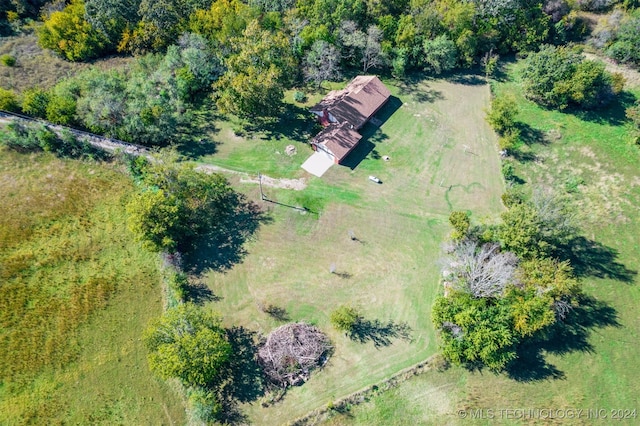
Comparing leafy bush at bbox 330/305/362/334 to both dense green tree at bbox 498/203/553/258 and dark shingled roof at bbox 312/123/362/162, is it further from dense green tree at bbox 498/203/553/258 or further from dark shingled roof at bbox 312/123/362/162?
dark shingled roof at bbox 312/123/362/162

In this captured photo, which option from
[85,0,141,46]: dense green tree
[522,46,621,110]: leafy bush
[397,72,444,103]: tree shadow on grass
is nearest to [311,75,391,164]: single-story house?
[397,72,444,103]: tree shadow on grass

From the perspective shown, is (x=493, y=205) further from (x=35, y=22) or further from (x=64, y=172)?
(x=35, y=22)

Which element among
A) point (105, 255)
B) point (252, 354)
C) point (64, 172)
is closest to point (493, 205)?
point (252, 354)

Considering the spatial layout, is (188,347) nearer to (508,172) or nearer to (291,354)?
(291,354)

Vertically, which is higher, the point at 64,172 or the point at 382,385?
the point at 64,172

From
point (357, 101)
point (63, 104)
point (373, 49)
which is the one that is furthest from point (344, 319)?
point (63, 104)

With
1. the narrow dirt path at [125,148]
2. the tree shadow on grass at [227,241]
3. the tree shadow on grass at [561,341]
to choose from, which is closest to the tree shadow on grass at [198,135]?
the narrow dirt path at [125,148]

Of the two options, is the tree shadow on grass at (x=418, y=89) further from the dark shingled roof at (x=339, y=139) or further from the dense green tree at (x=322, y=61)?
the dark shingled roof at (x=339, y=139)
